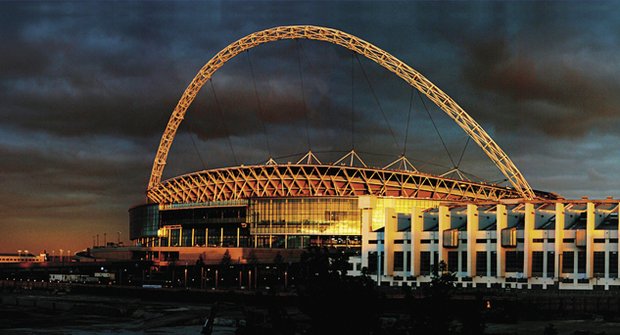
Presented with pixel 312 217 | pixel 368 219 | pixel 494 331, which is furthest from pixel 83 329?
pixel 312 217

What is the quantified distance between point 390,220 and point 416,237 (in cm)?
465

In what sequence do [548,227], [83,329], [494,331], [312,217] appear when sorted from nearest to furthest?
[494,331]
[83,329]
[548,227]
[312,217]

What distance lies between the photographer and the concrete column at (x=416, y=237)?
112 meters

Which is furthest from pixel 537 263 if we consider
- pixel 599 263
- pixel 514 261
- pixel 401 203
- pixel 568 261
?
pixel 401 203

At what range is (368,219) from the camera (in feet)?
401

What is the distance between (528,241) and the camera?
10612cm

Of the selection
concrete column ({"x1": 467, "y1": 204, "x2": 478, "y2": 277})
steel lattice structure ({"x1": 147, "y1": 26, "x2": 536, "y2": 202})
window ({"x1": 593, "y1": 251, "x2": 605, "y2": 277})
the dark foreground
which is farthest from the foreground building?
steel lattice structure ({"x1": 147, "y1": 26, "x2": 536, "y2": 202})

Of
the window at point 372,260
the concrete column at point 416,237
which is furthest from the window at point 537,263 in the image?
the window at point 372,260

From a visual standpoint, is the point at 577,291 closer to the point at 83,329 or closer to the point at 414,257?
the point at 414,257

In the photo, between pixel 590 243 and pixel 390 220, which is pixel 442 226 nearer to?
pixel 390 220

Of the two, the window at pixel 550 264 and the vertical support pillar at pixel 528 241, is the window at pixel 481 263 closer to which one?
the vertical support pillar at pixel 528 241

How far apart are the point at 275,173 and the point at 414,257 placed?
234 feet

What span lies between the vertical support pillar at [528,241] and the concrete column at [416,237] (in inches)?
549

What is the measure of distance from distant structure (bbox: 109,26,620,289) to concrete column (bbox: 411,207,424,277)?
0.44ft
